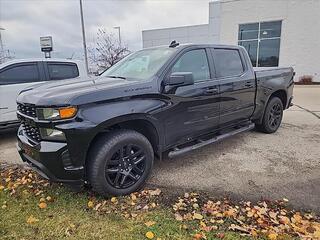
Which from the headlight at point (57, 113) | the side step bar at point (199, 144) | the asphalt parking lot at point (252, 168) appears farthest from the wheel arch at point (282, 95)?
the headlight at point (57, 113)

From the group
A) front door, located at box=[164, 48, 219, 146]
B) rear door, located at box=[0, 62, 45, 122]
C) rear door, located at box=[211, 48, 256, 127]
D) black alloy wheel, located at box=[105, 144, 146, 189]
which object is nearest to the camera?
black alloy wheel, located at box=[105, 144, 146, 189]

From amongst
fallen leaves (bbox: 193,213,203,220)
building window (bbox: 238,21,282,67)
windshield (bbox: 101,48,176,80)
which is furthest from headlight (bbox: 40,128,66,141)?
building window (bbox: 238,21,282,67)

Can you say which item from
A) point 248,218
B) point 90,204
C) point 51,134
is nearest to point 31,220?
point 90,204

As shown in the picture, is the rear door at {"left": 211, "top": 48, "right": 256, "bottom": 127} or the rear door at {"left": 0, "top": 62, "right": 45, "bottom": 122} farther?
the rear door at {"left": 0, "top": 62, "right": 45, "bottom": 122}

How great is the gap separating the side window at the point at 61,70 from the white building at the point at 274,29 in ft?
52.8

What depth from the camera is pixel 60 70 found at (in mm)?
6961

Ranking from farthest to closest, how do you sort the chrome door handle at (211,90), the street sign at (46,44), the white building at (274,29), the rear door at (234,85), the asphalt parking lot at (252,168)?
1. the white building at (274,29)
2. the street sign at (46,44)
3. the rear door at (234,85)
4. the chrome door handle at (211,90)
5. the asphalt parking lot at (252,168)

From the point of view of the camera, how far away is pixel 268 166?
4457mm

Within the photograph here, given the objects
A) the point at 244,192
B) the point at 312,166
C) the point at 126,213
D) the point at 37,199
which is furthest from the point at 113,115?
the point at 312,166

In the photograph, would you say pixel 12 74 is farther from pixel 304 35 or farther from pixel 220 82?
pixel 304 35

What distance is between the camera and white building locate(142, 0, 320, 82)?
18703 mm

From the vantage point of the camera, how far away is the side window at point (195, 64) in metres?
4.15

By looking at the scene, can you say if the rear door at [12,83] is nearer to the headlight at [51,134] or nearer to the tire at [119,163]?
the headlight at [51,134]

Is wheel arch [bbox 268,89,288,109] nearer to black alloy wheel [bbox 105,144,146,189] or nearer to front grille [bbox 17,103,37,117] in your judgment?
black alloy wheel [bbox 105,144,146,189]
